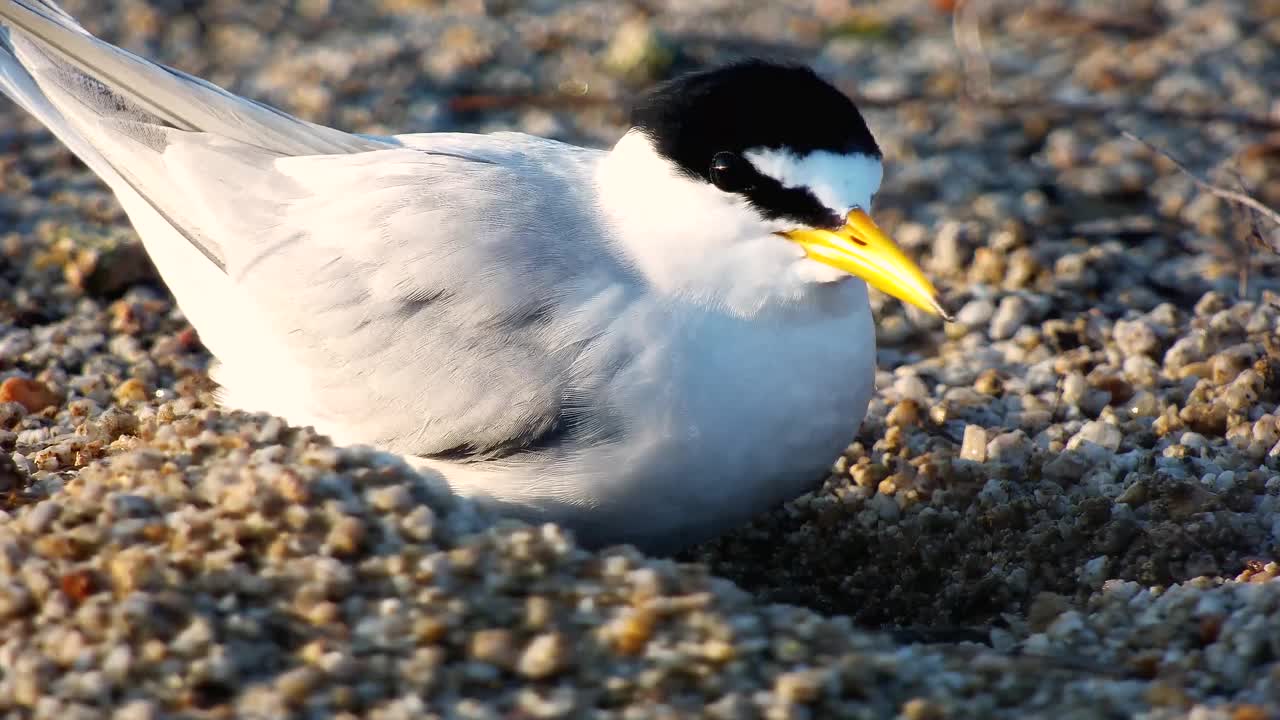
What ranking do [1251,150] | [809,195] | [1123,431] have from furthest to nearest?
[1251,150] < [1123,431] < [809,195]

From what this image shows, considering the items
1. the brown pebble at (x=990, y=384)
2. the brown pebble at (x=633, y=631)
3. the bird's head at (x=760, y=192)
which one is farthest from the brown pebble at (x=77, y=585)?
the brown pebble at (x=990, y=384)

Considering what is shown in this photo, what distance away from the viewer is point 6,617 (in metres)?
2.38

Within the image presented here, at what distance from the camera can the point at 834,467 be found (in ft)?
11.8

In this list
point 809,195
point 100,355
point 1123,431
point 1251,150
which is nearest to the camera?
point 809,195

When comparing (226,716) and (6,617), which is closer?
(226,716)

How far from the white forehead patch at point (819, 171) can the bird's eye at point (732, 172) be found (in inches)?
0.9

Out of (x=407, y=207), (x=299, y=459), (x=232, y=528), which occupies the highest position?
(x=407, y=207)

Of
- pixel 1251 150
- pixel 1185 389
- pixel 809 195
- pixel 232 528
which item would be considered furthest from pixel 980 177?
pixel 232 528

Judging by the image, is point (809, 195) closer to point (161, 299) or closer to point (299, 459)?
point (299, 459)

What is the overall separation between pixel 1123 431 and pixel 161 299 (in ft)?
9.16

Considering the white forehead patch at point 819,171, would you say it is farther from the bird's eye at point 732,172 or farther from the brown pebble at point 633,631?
the brown pebble at point 633,631

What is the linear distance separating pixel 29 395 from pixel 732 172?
2.00 metres

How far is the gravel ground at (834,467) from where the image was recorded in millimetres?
2291

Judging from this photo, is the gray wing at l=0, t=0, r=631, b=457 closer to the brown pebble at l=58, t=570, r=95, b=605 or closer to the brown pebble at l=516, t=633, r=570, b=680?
the brown pebble at l=516, t=633, r=570, b=680
